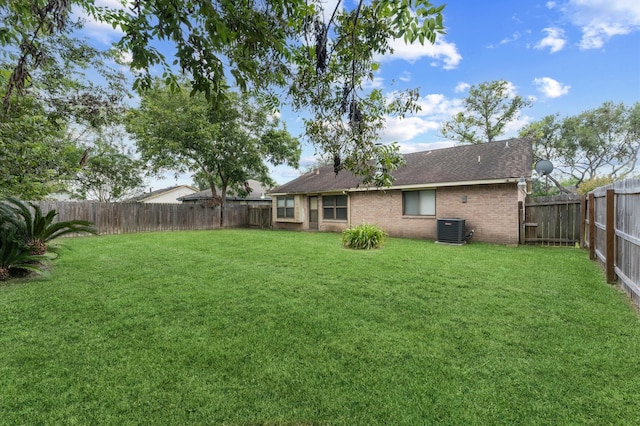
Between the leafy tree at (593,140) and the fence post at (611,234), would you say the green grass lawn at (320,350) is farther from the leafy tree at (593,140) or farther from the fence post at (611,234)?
the leafy tree at (593,140)

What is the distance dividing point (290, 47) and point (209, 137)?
14374 millimetres

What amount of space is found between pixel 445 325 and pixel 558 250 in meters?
7.30

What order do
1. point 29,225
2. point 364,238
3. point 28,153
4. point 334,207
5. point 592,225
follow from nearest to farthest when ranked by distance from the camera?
point 28,153 < point 29,225 < point 592,225 < point 364,238 < point 334,207

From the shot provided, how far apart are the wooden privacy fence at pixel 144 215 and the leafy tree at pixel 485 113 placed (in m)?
18.2

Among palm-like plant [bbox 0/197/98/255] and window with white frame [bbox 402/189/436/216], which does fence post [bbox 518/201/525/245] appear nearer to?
window with white frame [bbox 402/189/436/216]

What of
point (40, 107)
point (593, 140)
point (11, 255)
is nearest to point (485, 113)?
point (593, 140)

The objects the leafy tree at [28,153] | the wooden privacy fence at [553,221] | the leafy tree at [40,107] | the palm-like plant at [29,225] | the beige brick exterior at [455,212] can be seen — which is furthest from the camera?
the beige brick exterior at [455,212]

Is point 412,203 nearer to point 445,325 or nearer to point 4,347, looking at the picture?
point 445,325

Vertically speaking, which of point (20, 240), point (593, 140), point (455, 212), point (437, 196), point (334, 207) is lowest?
point (20, 240)

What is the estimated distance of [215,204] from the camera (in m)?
18.6

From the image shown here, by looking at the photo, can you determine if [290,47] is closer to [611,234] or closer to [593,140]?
[611,234]

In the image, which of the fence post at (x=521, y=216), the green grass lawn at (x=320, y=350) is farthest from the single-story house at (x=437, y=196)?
the green grass lawn at (x=320, y=350)

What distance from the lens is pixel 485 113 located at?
945 inches

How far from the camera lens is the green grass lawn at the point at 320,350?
2102 millimetres
